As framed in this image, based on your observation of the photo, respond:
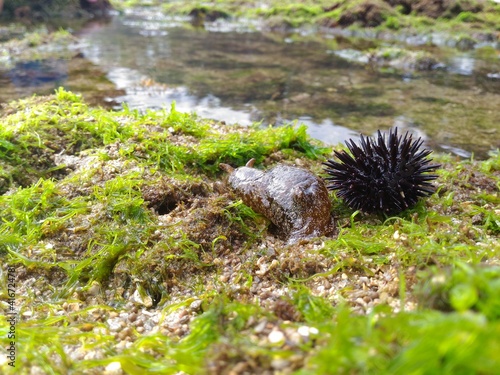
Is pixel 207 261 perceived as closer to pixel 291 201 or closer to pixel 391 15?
pixel 291 201

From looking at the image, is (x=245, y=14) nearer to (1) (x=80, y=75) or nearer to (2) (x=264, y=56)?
(2) (x=264, y=56)

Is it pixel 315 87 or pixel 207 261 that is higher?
pixel 315 87

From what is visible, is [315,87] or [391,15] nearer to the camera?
[315,87]

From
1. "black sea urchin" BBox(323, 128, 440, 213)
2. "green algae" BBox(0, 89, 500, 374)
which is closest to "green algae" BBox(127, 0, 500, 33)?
"green algae" BBox(0, 89, 500, 374)

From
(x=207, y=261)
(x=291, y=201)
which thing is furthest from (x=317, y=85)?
(x=207, y=261)

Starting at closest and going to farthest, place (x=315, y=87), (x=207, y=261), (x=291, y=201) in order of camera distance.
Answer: (x=207, y=261), (x=291, y=201), (x=315, y=87)

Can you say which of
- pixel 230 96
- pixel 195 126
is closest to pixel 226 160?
pixel 195 126

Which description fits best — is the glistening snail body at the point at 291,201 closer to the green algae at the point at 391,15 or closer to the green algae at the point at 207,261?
the green algae at the point at 207,261
